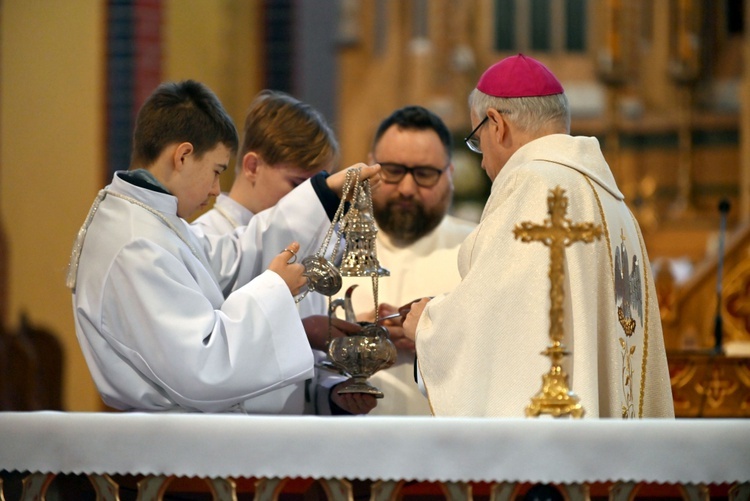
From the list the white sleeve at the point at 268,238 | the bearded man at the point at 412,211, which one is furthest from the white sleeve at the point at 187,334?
the bearded man at the point at 412,211

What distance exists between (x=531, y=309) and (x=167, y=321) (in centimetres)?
101

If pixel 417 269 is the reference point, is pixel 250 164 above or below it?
above

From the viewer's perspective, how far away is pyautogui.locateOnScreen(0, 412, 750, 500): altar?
8.43 ft

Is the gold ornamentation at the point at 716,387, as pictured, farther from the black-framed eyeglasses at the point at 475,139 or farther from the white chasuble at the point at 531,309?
the black-framed eyeglasses at the point at 475,139

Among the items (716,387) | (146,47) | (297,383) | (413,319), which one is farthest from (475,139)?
(146,47)

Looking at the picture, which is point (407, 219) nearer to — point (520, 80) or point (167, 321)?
point (520, 80)

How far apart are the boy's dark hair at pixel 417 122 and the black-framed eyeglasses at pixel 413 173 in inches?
5.3

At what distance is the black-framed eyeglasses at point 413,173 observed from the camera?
4836 mm

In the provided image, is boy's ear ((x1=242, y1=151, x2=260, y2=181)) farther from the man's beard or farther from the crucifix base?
the crucifix base

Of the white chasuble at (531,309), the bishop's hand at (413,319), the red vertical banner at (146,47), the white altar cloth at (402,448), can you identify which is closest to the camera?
the white altar cloth at (402,448)

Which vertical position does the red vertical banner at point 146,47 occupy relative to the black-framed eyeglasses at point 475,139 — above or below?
above

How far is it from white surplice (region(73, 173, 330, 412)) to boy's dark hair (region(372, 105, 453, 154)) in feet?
5.09

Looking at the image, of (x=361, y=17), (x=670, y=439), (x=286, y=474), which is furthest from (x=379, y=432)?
(x=361, y=17)

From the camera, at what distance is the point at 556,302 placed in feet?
9.13
